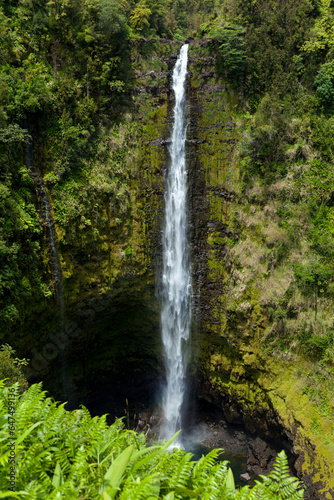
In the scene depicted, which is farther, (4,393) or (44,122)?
(44,122)

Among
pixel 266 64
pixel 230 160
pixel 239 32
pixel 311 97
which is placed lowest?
pixel 230 160

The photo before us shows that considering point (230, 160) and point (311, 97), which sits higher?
point (311, 97)

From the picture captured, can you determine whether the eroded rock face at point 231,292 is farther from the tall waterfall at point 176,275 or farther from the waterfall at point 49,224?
the waterfall at point 49,224

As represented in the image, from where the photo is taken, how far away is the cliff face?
43.2 feet

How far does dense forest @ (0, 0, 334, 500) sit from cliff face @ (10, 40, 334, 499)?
0.07 meters

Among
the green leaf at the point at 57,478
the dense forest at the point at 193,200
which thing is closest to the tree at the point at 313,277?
the dense forest at the point at 193,200

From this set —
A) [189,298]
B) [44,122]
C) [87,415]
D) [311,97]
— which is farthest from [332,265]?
[44,122]

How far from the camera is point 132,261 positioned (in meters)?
15.7

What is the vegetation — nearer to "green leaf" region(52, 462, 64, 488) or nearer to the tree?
"green leaf" region(52, 462, 64, 488)

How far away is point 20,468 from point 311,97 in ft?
54.7

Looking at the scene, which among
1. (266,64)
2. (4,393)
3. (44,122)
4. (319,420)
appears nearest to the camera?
(4,393)

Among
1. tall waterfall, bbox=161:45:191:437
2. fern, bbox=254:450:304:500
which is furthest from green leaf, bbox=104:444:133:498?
tall waterfall, bbox=161:45:191:437

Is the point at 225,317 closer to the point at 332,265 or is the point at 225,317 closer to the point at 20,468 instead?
the point at 332,265

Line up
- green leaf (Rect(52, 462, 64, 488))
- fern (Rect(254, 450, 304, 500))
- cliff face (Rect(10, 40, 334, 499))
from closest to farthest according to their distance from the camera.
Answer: green leaf (Rect(52, 462, 64, 488)) < fern (Rect(254, 450, 304, 500)) < cliff face (Rect(10, 40, 334, 499))
